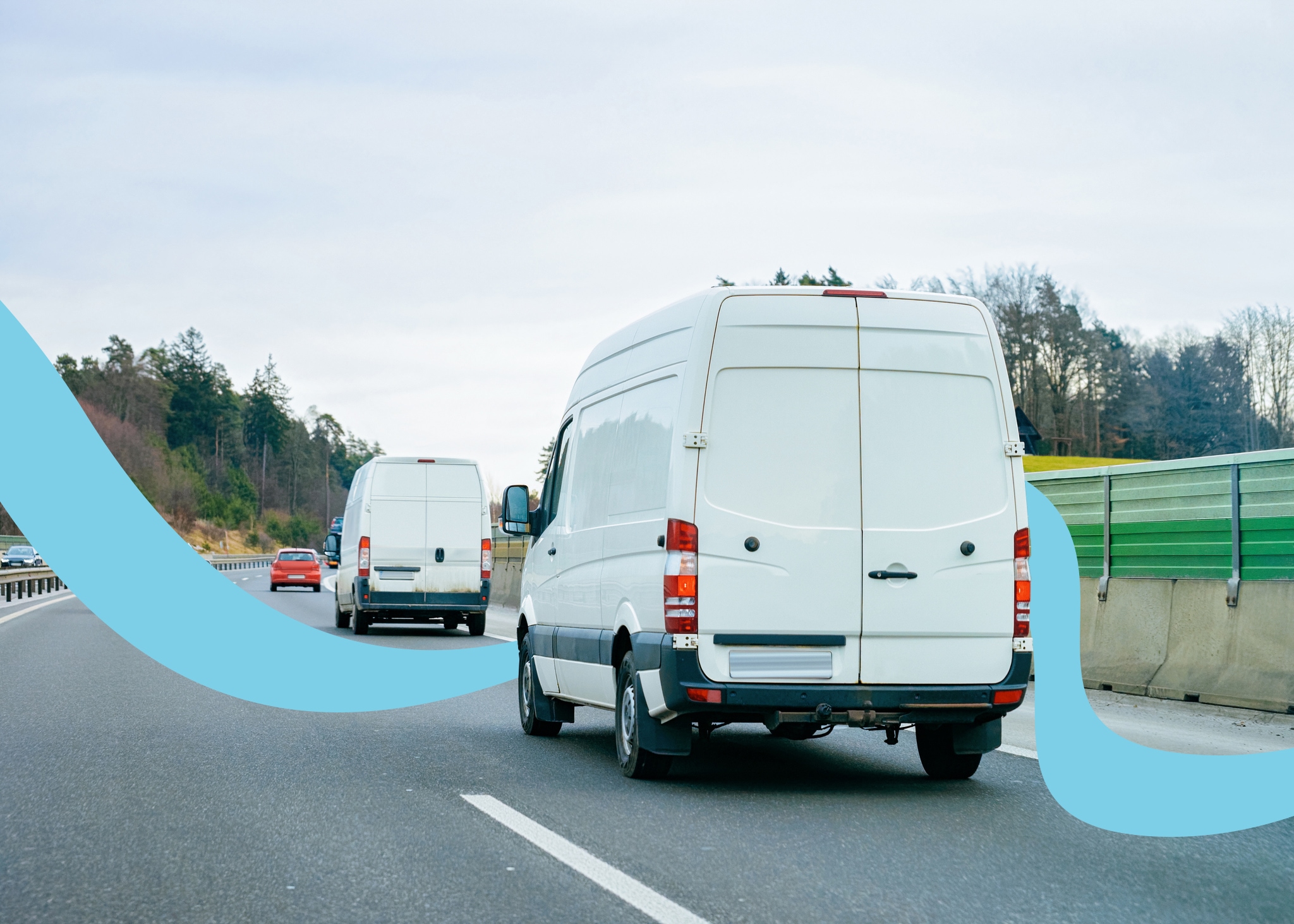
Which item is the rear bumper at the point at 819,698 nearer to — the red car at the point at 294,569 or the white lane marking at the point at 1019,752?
the white lane marking at the point at 1019,752

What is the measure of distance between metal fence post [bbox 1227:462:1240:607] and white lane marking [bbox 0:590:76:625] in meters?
20.1

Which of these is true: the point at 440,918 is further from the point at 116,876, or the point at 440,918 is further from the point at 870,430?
the point at 870,430

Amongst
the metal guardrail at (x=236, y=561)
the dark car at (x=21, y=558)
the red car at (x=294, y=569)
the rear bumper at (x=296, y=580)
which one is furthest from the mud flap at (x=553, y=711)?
the metal guardrail at (x=236, y=561)

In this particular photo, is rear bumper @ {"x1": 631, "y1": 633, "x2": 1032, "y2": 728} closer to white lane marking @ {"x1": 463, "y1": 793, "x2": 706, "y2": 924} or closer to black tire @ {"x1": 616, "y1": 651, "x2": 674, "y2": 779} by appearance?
black tire @ {"x1": 616, "y1": 651, "x2": 674, "y2": 779}

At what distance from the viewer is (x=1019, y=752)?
9312 millimetres

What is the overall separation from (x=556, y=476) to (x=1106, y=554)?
601 centimetres

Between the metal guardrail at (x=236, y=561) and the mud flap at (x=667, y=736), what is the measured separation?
77.9 m

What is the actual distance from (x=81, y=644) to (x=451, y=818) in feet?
46.7

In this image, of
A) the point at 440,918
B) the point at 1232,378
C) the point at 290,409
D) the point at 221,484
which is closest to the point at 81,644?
the point at 440,918

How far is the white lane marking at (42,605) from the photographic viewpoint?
26.3 m

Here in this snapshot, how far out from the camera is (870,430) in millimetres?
7605

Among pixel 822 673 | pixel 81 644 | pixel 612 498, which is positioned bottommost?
pixel 81 644

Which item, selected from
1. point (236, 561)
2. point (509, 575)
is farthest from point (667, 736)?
point (236, 561)
